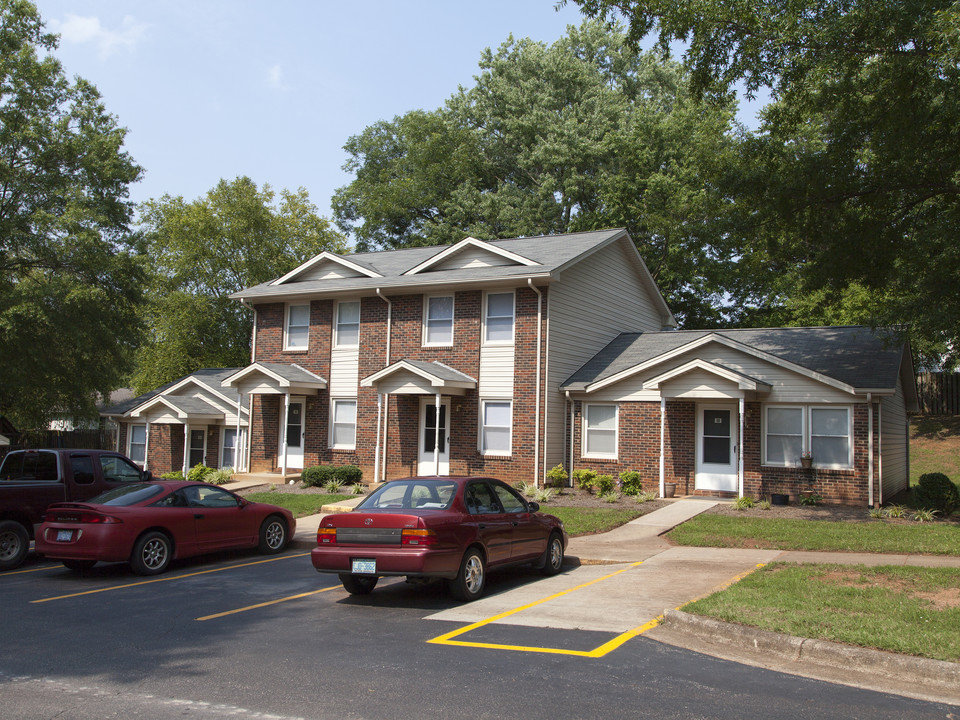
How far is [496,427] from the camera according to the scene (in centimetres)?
2353

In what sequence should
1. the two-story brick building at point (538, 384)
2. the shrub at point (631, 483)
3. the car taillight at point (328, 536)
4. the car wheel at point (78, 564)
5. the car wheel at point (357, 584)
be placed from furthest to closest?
1. the shrub at point (631, 483)
2. the two-story brick building at point (538, 384)
3. the car wheel at point (78, 564)
4. the car wheel at point (357, 584)
5. the car taillight at point (328, 536)

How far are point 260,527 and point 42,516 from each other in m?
3.44

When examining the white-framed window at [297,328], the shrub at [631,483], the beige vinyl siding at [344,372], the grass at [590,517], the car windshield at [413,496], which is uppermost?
the white-framed window at [297,328]

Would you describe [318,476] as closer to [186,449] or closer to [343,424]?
[343,424]

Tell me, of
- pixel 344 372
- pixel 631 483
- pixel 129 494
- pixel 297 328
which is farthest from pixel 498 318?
pixel 129 494

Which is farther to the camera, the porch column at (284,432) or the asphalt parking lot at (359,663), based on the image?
the porch column at (284,432)

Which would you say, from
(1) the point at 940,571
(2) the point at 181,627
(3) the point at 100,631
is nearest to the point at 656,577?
(1) the point at 940,571

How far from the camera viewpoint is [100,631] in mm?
8438

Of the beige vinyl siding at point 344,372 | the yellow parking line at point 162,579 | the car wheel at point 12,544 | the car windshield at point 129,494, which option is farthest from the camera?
the beige vinyl siding at point 344,372

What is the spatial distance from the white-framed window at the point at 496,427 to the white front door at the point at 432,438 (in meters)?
1.14

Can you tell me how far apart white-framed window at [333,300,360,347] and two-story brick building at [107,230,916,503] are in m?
0.05

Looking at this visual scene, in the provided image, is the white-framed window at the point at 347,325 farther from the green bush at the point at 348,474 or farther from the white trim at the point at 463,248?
the green bush at the point at 348,474

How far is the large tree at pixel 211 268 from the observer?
142 feet

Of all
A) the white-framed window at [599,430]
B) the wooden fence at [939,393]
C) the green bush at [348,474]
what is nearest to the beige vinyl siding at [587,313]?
the white-framed window at [599,430]
